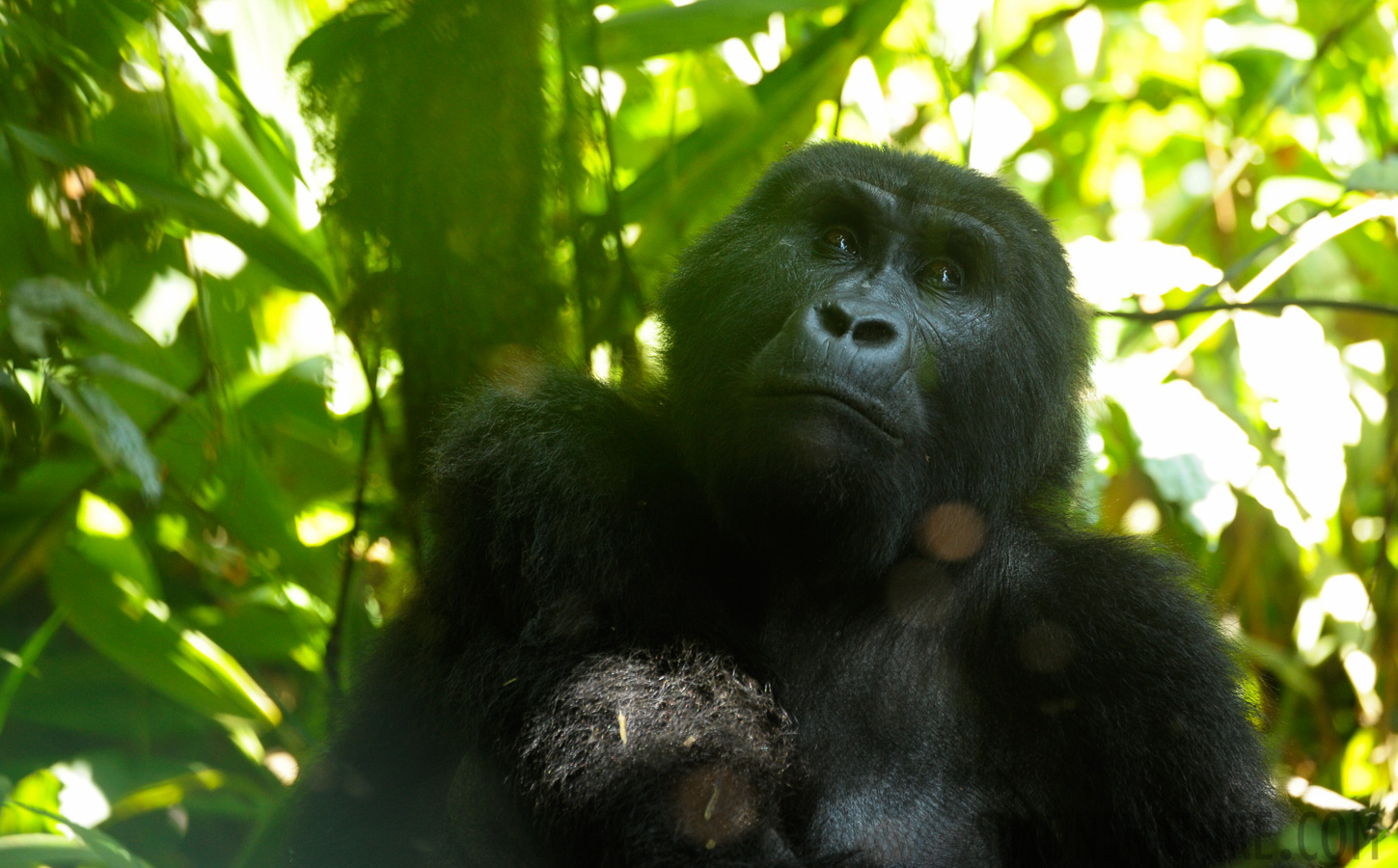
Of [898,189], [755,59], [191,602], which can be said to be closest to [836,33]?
[755,59]

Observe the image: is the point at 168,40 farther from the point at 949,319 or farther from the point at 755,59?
the point at 949,319

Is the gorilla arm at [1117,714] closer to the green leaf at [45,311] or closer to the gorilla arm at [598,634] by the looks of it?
the gorilla arm at [598,634]

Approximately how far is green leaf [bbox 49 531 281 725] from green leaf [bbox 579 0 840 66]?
2.04 metres

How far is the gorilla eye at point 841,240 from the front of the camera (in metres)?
2.60

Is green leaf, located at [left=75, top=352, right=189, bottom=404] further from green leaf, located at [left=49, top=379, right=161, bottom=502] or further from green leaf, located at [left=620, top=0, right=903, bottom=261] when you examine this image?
green leaf, located at [left=620, top=0, right=903, bottom=261]

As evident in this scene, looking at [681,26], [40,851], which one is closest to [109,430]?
[40,851]

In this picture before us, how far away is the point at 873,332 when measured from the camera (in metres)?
2.25

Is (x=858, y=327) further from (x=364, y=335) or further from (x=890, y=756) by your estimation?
(x=364, y=335)

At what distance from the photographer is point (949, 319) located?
2.49m

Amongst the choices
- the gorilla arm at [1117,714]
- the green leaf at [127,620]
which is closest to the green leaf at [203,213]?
the green leaf at [127,620]

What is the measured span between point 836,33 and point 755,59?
49 centimetres

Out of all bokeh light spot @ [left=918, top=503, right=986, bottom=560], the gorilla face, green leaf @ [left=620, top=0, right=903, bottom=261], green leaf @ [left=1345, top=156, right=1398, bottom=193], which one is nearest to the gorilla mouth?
the gorilla face

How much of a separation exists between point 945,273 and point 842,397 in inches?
22.3

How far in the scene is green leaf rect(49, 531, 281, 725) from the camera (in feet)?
10.7
